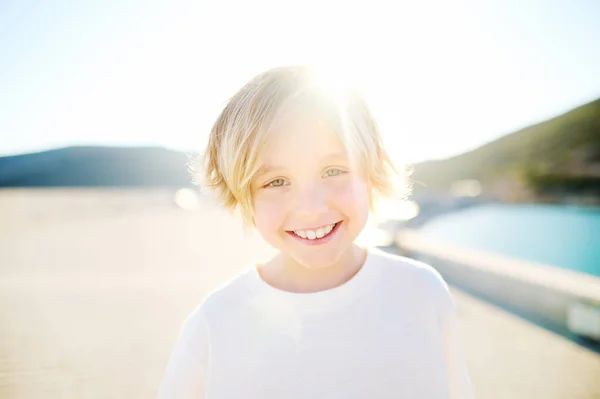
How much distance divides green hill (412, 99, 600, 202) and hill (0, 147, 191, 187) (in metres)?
44.5

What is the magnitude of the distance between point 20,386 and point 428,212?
43.9 m

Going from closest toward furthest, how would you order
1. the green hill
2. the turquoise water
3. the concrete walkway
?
the concrete walkway
the turquoise water
the green hill

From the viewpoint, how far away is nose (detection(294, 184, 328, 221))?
1164 mm

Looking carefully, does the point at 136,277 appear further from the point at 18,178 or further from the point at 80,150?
the point at 80,150

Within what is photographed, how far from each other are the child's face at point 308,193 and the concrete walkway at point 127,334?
10.5 ft

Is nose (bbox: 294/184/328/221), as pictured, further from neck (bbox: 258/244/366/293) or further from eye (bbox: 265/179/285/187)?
neck (bbox: 258/244/366/293)

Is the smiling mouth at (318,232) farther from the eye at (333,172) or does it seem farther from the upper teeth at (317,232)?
the eye at (333,172)

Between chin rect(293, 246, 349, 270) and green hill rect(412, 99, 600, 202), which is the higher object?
chin rect(293, 246, 349, 270)

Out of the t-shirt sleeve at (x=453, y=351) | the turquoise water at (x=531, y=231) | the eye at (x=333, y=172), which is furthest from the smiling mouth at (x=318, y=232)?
the turquoise water at (x=531, y=231)

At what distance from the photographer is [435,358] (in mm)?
1169

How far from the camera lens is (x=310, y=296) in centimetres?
119

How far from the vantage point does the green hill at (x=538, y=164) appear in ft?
192

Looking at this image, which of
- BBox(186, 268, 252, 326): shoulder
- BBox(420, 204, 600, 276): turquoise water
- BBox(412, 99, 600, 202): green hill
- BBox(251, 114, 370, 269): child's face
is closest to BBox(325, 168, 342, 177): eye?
BBox(251, 114, 370, 269): child's face

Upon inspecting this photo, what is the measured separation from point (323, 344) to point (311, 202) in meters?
0.39
